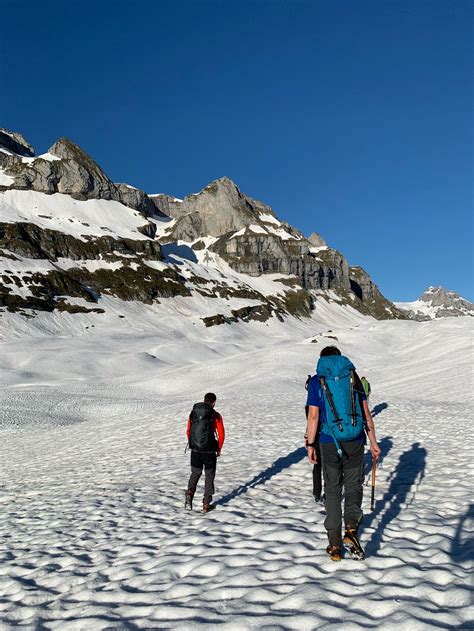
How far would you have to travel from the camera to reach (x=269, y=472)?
11781 mm

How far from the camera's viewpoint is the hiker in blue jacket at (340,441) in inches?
229

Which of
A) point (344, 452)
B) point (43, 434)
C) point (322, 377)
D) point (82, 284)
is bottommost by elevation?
point (43, 434)

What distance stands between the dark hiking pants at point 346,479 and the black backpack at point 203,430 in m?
3.73

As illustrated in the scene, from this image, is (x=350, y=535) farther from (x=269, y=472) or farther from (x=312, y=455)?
(x=269, y=472)

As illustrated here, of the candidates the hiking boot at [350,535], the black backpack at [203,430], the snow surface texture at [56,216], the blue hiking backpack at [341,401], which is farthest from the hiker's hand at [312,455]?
the snow surface texture at [56,216]

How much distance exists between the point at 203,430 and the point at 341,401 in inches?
164

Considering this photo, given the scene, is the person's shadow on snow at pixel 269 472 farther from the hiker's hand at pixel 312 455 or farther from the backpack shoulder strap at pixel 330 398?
the backpack shoulder strap at pixel 330 398

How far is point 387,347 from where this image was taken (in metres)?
74.3

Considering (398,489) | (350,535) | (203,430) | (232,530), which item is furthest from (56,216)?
(350,535)

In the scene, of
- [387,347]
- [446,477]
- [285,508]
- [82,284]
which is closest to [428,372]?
[446,477]

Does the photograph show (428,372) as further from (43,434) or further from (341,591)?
(341,591)

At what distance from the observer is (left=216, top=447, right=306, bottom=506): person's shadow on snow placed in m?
9.99

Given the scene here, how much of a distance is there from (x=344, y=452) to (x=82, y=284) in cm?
13866

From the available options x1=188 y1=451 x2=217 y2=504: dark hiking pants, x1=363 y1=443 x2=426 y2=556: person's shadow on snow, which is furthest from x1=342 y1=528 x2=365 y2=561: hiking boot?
x1=188 y1=451 x2=217 y2=504: dark hiking pants
